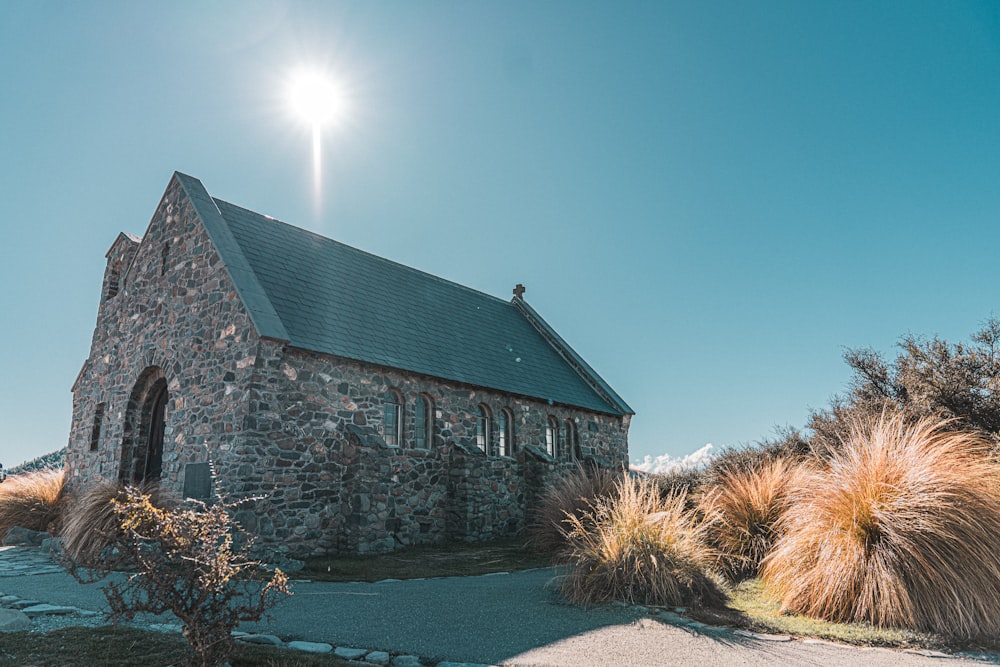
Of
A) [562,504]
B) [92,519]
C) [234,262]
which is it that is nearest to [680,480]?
[562,504]

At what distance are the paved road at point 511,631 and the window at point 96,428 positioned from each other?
848 centimetres

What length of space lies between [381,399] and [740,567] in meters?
8.96

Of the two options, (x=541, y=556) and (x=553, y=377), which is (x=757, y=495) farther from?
(x=553, y=377)

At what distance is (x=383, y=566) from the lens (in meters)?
11.6

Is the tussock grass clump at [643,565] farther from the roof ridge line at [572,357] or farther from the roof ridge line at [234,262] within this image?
the roof ridge line at [572,357]

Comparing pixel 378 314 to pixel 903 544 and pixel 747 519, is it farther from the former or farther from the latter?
pixel 903 544

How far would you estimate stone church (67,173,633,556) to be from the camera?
41.8ft

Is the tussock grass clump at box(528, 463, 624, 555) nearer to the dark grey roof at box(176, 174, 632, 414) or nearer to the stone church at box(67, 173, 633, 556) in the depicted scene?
the stone church at box(67, 173, 633, 556)

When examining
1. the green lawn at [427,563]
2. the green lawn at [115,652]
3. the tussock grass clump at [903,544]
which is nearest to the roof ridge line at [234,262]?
the green lawn at [427,563]

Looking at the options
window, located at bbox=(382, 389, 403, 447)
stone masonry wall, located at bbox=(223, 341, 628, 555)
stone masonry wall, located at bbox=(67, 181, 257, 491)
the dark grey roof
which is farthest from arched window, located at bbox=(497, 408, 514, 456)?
stone masonry wall, located at bbox=(67, 181, 257, 491)

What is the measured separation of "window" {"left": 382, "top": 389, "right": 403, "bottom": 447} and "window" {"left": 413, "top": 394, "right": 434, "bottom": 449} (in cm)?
51

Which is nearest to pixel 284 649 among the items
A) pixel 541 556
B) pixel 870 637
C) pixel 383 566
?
pixel 870 637

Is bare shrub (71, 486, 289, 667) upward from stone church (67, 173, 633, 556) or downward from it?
downward

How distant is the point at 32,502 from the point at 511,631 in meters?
14.6
